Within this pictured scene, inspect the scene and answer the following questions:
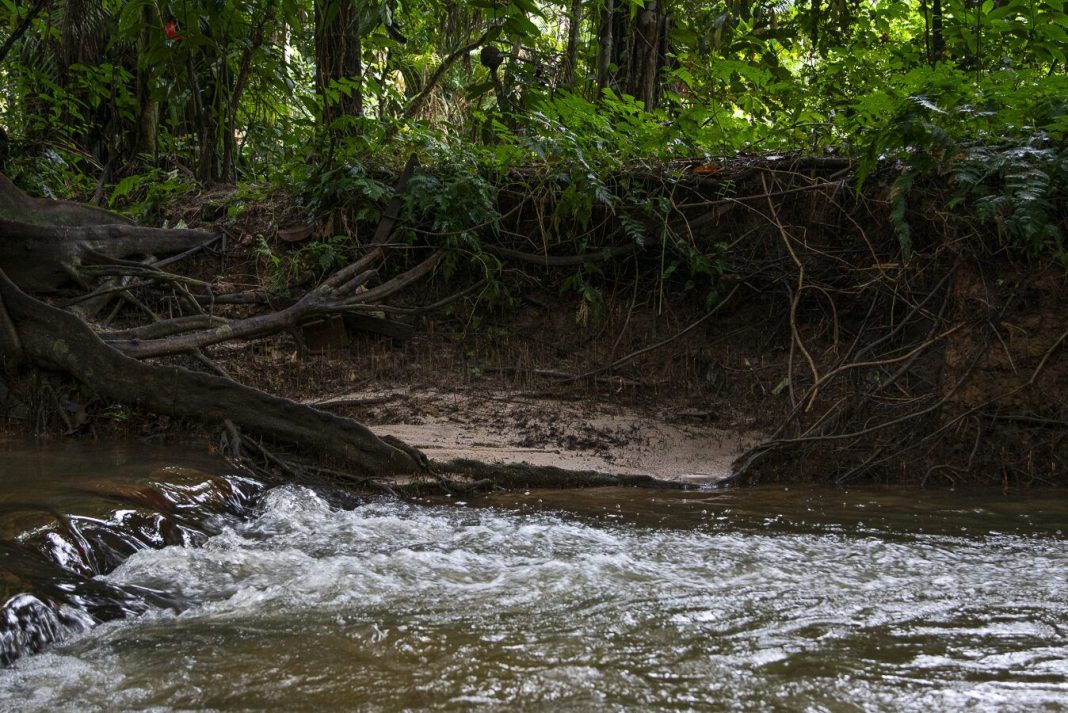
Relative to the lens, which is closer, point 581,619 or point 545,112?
point 581,619

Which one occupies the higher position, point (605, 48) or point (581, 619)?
point (605, 48)

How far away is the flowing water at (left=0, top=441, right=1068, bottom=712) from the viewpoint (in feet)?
9.18

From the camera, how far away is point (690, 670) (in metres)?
2.97

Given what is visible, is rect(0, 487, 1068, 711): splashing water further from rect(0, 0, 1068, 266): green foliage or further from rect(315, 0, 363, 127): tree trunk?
rect(315, 0, 363, 127): tree trunk

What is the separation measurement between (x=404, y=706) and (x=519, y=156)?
6317 millimetres

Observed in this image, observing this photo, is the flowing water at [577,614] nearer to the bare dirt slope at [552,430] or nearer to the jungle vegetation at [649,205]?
the bare dirt slope at [552,430]

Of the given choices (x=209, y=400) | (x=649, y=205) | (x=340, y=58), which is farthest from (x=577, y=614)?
(x=340, y=58)

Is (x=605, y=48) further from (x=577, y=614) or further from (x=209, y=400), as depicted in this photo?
(x=577, y=614)

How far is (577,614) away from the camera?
3.57 metres

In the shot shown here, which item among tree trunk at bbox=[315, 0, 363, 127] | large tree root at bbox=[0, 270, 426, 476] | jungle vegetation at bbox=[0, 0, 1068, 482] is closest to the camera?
large tree root at bbox=[0, 270, 426, 476]

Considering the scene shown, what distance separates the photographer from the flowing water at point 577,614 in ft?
9.18

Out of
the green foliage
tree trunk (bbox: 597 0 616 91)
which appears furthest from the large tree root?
tree trunk (bbox: 597 0 616 91)

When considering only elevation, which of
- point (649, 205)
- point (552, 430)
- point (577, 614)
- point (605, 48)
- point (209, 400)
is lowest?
point (577, 614)

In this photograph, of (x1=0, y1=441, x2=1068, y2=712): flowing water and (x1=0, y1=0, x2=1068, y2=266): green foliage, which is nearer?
(x1=0, y1=441, x2=1068, y2=712): flowing water
